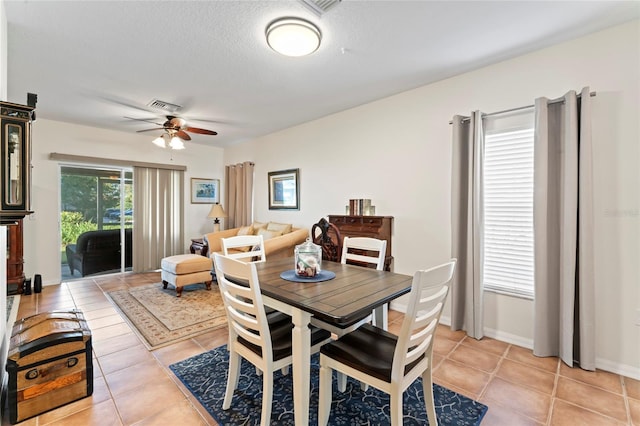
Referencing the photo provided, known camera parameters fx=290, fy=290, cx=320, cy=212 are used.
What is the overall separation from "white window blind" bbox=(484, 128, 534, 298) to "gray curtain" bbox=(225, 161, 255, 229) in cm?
418

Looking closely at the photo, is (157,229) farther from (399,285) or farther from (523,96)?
(523,96)

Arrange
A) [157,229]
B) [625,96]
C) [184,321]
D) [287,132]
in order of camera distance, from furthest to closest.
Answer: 1. [157,229]
2. [287,132]
3. [184,321]
4. [625,96]

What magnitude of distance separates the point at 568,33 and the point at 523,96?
50 cm

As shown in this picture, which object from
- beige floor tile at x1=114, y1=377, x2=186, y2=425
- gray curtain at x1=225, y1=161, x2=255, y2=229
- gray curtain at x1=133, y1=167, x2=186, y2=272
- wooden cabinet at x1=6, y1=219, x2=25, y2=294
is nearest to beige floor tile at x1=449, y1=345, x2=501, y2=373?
beige floor tile at x1=114, y1=377, x2=186, y2=425

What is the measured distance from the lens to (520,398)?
74.7 inches

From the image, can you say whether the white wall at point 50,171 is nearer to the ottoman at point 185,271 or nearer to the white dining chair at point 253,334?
the ottoman at point 185,271

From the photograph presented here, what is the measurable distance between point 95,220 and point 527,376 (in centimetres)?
619

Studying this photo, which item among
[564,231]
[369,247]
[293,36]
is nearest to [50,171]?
[293,36]

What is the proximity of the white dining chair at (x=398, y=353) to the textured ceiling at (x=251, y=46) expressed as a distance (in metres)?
1.81

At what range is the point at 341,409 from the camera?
5.83 ft

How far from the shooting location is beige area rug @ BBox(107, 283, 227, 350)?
2.80 meters

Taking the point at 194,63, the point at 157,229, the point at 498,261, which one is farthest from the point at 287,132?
the point at 498,261

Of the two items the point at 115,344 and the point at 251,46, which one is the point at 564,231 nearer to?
the point at 251,46

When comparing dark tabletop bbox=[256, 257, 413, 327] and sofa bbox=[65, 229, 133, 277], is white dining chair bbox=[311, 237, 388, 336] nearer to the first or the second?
dark tabletop bbox=[256, 257, 413, 327]
